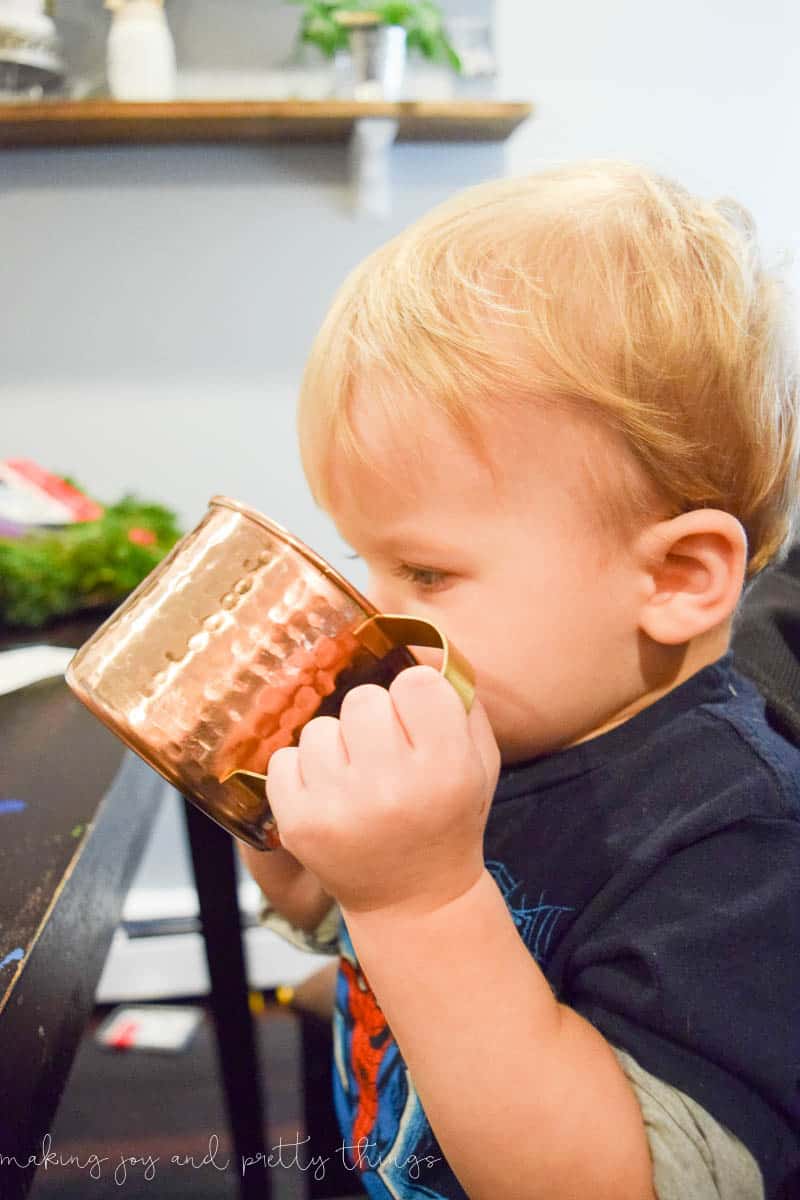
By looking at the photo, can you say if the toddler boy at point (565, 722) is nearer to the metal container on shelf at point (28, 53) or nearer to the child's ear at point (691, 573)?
the child's ear at point (691, 573)

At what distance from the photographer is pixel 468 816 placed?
1.42ft

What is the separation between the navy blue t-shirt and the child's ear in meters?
0.05

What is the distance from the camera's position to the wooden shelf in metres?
1.29

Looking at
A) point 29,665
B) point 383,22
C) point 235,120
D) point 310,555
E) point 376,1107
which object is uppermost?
point 383,22

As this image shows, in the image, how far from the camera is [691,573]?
550 millimetres

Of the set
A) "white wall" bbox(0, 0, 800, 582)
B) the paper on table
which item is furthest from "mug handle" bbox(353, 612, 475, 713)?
"white wall" bbox(0, 0, 800, 582)

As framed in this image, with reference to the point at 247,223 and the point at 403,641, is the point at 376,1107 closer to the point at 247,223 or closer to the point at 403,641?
the point at 403,641

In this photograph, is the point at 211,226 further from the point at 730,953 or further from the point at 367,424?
the point at 730,953

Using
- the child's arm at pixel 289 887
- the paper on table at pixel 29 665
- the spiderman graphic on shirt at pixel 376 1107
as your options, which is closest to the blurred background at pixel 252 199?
the paper on table at pixel 29 665

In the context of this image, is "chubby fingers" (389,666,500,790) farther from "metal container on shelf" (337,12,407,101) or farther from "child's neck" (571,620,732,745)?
"metal container on shelf" (337,12,407,101)

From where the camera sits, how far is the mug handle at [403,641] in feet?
1.41

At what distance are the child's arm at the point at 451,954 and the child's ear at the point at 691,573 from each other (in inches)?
6.9

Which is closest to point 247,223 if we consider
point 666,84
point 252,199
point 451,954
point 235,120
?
point 252,199

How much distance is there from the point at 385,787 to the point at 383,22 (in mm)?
1283
